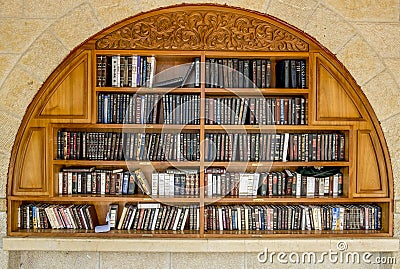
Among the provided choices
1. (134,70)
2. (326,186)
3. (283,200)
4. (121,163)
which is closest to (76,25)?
(134,70)

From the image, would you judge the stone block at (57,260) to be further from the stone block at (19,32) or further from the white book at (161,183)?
the stone block at (19,32)

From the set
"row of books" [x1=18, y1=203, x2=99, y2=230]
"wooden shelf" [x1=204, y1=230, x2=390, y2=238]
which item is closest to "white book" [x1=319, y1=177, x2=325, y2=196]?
"wooden shelf" [x1=204, y1=230, x2=390, y2=238]

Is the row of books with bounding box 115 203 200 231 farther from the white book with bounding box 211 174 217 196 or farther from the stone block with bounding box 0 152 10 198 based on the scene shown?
the stone block with bounding box 0 152 10 198

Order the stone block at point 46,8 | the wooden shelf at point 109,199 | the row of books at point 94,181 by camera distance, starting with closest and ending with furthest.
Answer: the stone block at point 46,8, the wooden shelf at point 109,199, the row of books at point 94,181

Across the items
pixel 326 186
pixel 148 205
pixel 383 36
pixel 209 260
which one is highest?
pixel 383 36

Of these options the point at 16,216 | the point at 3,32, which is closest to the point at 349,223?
the point at 16,216

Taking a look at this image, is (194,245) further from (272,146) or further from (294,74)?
(294,74)

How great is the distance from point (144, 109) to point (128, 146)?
29cm

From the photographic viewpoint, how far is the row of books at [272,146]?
4.13 m

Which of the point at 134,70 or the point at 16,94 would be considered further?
the point at 134,70

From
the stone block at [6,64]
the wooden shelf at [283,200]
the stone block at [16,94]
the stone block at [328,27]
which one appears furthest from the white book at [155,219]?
the stone block at [328,27]

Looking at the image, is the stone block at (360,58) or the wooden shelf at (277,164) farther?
the wooden shelf at (277,164)

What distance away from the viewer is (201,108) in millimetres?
4074

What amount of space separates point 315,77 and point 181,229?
1.46 metres
